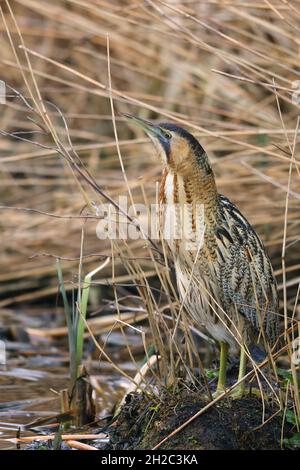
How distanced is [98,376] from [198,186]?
1.17 m

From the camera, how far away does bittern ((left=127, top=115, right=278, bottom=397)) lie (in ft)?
10.1

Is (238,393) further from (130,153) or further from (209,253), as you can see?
(130,153)

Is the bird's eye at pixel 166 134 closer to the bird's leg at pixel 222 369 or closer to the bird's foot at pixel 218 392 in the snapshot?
the bird's leg at pixel 222 369

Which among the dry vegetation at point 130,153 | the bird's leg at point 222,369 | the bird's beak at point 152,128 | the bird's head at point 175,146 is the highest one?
the dry vegetation at point 130,153

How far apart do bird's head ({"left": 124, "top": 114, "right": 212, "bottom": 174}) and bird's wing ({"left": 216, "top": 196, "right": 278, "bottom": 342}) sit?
0.19 m

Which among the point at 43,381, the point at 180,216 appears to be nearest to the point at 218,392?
the point at 180,216

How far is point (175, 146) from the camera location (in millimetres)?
3016

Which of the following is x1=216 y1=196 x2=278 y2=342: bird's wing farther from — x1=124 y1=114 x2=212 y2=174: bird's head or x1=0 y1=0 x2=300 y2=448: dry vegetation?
x1=0 y1=0 x2=300 y2=448: dry vegetation

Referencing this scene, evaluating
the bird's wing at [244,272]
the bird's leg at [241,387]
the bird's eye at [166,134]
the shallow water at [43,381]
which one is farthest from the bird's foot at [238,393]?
the bird's eye at [166,134]

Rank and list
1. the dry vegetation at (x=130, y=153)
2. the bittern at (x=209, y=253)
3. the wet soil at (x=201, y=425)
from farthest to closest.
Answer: the dry vegetation at (x=130, y=153)
the bittern at (x=209, y=253)
the wet soil at (x=201, y=425)

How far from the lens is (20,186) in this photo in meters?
5.62

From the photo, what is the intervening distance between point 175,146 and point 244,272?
1.45ft

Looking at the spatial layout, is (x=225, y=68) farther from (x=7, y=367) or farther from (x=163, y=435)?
(x=163, y=435)

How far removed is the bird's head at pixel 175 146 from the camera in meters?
3.00
